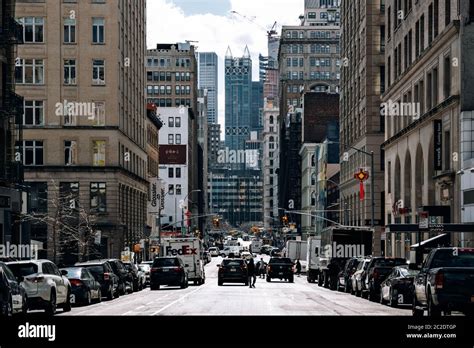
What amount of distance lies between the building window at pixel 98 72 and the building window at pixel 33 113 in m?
5.29

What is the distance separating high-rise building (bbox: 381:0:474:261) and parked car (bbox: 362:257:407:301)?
485 centimetres

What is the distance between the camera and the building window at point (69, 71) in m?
90.6

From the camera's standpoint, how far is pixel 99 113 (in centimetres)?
9069

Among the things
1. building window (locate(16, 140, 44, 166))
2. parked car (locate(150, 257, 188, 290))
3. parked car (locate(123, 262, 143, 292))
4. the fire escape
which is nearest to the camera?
parked car (locate(123, 262, 143, 292))

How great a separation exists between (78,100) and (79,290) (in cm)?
5533

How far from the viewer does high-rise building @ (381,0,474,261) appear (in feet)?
176

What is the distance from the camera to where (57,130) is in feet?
296

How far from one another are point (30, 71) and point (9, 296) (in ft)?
228

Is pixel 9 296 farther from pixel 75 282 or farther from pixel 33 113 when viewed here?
pixel 33 113

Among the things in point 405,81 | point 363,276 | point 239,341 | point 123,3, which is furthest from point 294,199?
point 239,341

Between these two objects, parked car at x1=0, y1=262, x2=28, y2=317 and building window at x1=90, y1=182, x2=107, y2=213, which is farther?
building window at x1=90, y1=182, x2=107, y2=213

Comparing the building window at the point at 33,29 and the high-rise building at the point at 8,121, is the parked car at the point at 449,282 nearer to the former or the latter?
the high-rise building at the point at 8,121

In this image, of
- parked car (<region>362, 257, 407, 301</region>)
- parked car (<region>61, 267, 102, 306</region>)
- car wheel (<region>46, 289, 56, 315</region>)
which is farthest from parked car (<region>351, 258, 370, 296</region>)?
car wheel (<region>46, 289, 56, 315</region>)

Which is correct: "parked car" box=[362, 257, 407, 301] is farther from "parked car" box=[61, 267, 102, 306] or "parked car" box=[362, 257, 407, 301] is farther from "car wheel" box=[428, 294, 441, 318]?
"car wheel" box=[428, 294, 441, 318]
